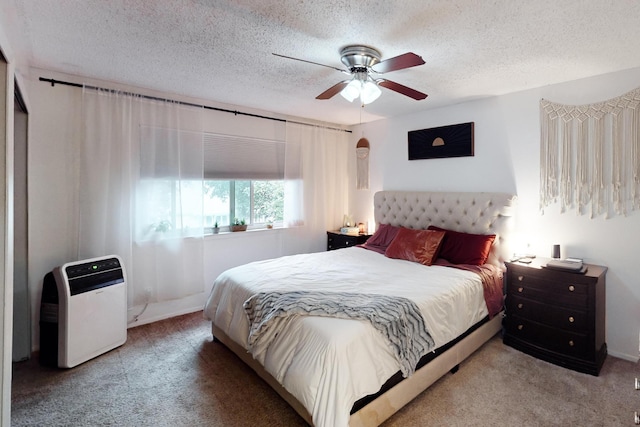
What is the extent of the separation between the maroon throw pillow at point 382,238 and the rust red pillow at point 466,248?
71 cm

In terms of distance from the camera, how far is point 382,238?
13.6ft

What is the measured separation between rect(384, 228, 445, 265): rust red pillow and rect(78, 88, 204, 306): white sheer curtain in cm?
223

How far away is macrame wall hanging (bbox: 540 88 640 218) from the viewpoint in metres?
2.71

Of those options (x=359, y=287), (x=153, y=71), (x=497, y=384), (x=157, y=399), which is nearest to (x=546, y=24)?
(x=359, y=287)

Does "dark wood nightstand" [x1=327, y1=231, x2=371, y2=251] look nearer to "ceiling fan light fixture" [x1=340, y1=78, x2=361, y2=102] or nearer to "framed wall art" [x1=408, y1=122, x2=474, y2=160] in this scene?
"framed wall art" [x1=408, y1=122, x2=474, y2=160]

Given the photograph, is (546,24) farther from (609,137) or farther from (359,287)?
(359,287)

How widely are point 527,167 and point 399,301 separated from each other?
220 cm

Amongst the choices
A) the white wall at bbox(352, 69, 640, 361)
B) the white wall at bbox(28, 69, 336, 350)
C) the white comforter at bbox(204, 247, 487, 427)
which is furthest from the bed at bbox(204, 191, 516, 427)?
the white wall at bbox(28, 69, 336, 350)

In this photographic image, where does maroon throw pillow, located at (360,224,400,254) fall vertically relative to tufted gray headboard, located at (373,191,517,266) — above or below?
below

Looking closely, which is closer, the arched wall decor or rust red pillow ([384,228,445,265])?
rust red pillow ([384,228,445,265])

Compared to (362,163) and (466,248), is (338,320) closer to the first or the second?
(466,248)

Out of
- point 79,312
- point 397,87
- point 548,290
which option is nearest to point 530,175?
point 548,290

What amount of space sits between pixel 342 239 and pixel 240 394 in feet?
8.89

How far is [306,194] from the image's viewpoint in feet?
15.4
